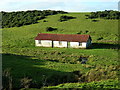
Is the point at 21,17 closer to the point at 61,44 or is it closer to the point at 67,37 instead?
the point at 67,37

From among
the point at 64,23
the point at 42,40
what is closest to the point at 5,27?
the point at 64,23

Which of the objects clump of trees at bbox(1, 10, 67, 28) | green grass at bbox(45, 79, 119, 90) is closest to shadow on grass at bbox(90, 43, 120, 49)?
green grass at bbox(45, 79, 119, 90)

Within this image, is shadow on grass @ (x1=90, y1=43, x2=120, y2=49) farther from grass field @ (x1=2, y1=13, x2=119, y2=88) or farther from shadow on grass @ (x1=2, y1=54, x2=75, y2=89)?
shadow on grass @ (x1=2, y1=54, x2=75, y2=89)

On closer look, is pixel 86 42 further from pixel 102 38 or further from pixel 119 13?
pixel 119 13

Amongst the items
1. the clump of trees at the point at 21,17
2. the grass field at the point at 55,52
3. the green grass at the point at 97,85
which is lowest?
the green grass at the point at 97,85

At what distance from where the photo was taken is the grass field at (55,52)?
2842cm

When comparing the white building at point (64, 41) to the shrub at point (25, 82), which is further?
the white building at point (64, 41)

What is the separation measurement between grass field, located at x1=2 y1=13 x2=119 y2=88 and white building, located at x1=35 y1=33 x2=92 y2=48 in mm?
2120

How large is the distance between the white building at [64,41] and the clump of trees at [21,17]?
25923 millimetres

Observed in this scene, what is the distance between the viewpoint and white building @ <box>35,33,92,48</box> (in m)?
52.7

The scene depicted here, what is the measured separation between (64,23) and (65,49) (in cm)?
2656

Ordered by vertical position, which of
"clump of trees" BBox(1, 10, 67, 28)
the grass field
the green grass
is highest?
"clump of trees" BBox(1, 10, 67, 28)

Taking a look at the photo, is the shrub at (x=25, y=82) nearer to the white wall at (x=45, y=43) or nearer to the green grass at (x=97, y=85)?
the green grass at (x=97, y=85)

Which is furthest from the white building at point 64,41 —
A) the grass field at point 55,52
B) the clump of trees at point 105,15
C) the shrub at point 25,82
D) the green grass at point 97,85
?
the shrub at point 25,82
